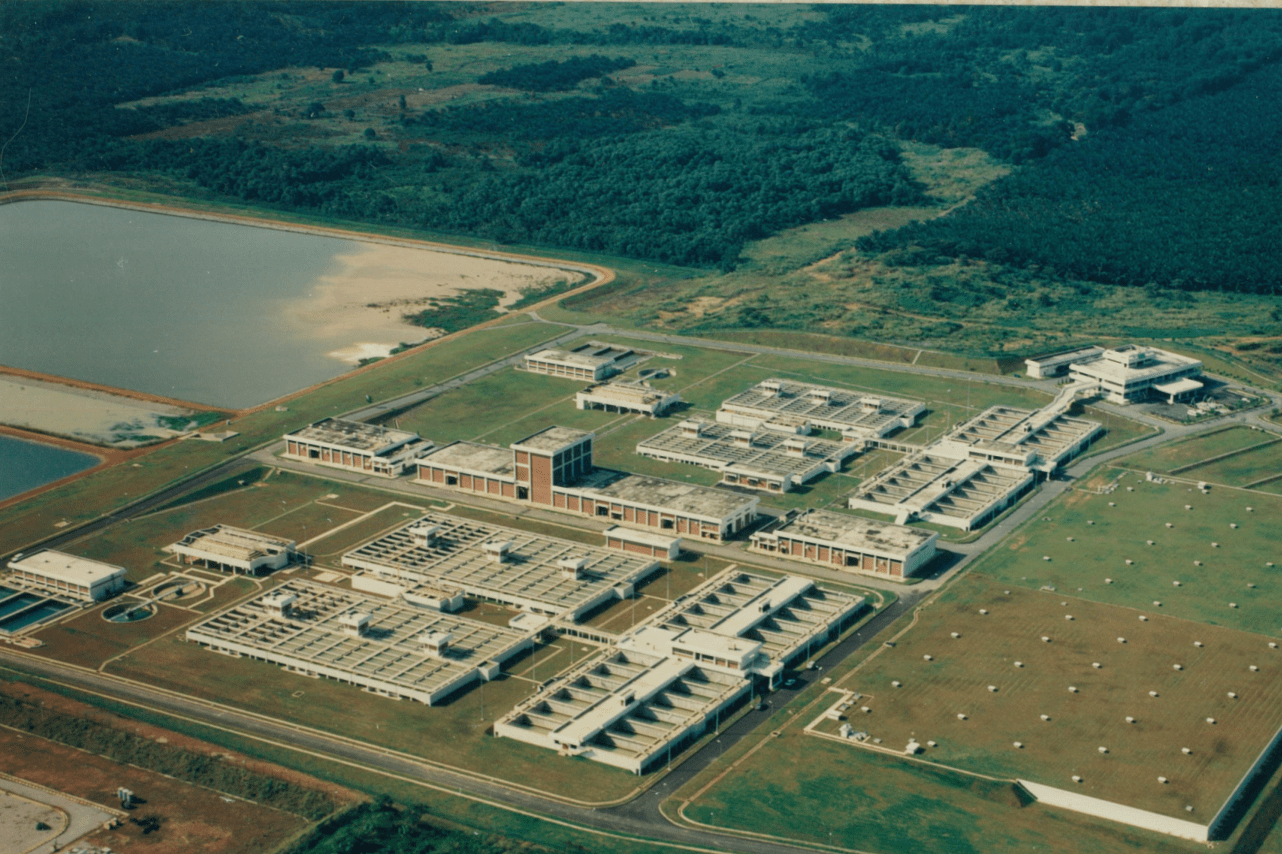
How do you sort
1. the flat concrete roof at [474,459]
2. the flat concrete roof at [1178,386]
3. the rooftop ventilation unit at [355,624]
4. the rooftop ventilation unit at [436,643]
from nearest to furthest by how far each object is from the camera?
the rooftop ventilation unit at [436,643] < the rooftop ventilation unit at [355,624] < the flat concrete roof at [474,459] < the flat concrete roof at [1178,386]

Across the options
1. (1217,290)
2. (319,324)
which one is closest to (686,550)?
(319,324)

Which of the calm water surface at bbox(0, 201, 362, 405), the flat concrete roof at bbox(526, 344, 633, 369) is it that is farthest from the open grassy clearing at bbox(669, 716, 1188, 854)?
the calm water surface at bbox(0, 201, 362, 405)

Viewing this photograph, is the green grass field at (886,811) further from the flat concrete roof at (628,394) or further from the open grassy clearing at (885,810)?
the flat concrete roof at (628,394)

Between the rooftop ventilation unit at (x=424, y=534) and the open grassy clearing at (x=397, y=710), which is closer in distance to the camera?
the open grassy clearing at (x=397, y=710)

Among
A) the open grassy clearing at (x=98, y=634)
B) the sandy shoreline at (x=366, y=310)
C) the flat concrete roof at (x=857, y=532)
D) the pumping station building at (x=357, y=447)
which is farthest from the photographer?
the sandy shoreline at (x=366, y=310)

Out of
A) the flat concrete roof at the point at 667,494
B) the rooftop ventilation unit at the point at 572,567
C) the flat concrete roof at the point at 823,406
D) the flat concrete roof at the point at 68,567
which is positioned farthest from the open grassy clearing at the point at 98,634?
the flat concrete roof at the point at 823,406

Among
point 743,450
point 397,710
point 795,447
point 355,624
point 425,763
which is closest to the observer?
point 425,763

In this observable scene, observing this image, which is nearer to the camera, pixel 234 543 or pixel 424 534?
pixel 234 543

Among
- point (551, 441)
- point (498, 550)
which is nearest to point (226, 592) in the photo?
point (498, 550)

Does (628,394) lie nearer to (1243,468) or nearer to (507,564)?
(507,564)
